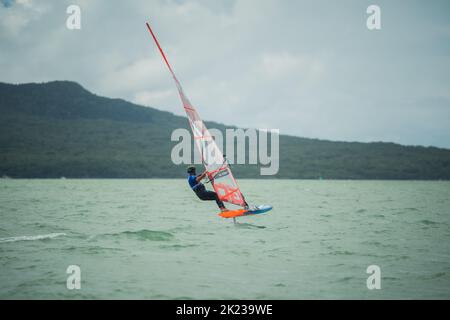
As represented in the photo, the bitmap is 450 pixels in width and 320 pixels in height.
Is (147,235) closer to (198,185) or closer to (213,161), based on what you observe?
(198,185)

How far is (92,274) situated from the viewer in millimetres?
12531

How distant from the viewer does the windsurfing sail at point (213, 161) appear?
1880 centimetres

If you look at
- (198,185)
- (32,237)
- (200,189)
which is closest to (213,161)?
(198,185)

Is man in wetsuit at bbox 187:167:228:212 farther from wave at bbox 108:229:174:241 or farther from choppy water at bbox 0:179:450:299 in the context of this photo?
wave at bbox 108:229:174:241

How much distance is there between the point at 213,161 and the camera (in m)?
18.8

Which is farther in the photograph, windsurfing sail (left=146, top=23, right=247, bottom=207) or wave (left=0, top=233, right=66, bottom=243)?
windsurfing sail (left=146, top=23, right=247, bottom=207)

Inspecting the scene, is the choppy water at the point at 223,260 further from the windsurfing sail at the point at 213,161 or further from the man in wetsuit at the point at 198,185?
the windsurfing sail at the point at 213,161

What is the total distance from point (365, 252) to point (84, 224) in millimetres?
14818

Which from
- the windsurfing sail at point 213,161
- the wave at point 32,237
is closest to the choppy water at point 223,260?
the wave at point 32,237

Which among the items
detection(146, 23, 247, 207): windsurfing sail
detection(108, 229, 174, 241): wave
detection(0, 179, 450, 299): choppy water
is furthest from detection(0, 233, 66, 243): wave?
detection(146, 23, 247, 207): windsurfing sail

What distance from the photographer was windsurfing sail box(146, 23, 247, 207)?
1880 centimetres
